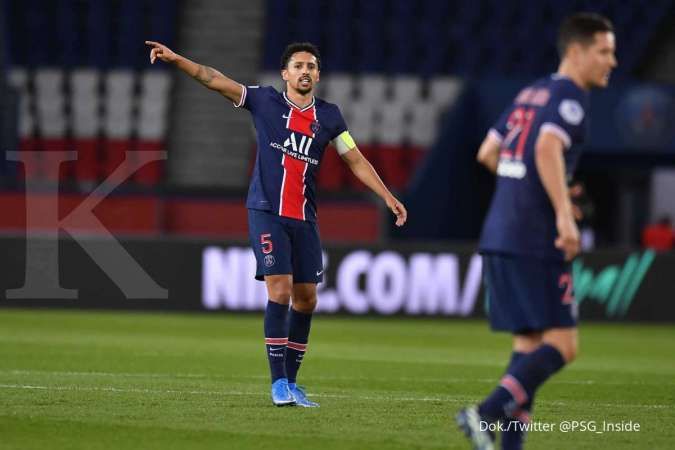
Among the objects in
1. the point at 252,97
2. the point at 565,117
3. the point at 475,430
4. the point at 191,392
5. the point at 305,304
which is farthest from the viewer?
the point at 191,392

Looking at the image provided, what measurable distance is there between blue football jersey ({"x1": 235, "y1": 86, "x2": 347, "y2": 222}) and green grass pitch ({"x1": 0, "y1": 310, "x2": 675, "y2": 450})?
1247mm

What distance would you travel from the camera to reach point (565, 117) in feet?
19.1

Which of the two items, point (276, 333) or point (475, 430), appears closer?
point (475, 430)

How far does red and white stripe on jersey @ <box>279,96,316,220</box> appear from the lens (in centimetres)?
819

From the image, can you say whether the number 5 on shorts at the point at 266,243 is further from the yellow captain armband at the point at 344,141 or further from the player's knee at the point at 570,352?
the player's knee at the point at 570,352

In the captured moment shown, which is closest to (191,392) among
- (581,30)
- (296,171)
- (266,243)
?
(266,243)

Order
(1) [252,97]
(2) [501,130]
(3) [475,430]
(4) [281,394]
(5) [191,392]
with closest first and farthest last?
(3) [475,430], (2) [501,130], (4) [281,394], (1) [252,97], (5) [191,392]

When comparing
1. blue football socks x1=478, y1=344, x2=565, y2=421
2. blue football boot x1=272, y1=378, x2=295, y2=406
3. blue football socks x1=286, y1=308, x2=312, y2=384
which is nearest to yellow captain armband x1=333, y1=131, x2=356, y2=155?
blue football socks x1=286, y1=308, x2=312, y2=384

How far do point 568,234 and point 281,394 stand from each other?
9.66ft

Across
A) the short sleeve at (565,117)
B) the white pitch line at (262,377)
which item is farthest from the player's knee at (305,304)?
the short sleeve at (565,117)

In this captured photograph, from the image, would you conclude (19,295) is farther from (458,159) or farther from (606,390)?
(606,390)

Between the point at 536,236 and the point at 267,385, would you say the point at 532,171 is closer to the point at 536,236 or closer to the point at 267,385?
the point at 536,236

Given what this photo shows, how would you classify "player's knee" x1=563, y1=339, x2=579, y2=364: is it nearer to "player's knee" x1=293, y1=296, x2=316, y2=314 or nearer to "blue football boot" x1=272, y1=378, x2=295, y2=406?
"blue football boot" x1=272, y1=378, x2=295, y2=406

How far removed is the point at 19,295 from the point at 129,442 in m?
10.8
